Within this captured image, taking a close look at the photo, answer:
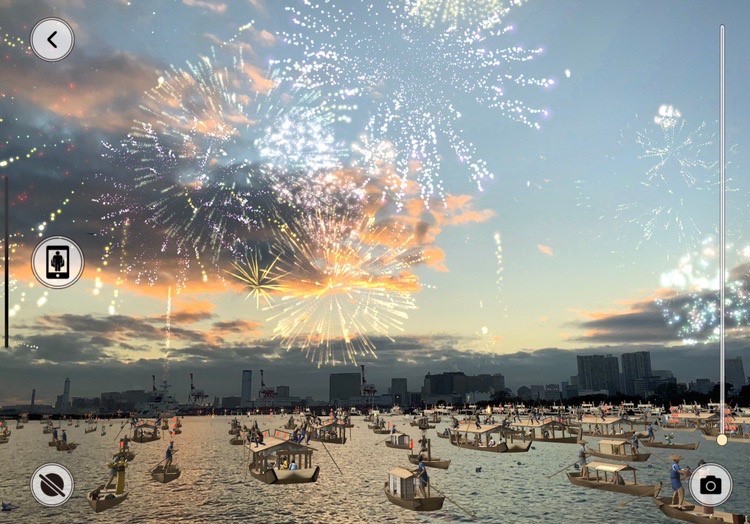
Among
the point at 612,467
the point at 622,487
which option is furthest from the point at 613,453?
the point at 612,467

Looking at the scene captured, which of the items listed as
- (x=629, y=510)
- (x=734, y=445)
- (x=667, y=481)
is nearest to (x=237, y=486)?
(x=629, y=510)

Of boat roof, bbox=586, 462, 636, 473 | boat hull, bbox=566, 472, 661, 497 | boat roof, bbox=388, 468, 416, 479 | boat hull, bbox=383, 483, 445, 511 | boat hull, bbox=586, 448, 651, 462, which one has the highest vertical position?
boat roof, bbox=388, 468, 416, 479

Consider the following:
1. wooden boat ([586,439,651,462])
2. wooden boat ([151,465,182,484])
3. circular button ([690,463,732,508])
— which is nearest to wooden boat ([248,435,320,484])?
wooden boat ([151,465,182,484])

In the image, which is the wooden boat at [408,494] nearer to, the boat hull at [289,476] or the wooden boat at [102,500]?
the boat hull at [289,476]

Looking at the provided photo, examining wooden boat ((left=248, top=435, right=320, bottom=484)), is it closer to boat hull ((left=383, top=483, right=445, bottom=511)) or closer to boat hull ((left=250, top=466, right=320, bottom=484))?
boat hull ((left=250, top=466, right=320, bottom=484))

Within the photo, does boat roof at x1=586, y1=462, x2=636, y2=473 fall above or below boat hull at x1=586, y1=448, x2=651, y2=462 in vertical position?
above

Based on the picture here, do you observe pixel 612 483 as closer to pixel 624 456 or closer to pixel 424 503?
pixel 424 503

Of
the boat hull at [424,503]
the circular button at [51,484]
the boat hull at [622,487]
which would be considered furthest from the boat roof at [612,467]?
the circular button at [51,484]

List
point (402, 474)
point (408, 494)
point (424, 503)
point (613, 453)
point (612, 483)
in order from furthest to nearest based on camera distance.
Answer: point (613, 453) < point (612, 483) < point (402, 474) < point (408, 494) < point (424, 503)
